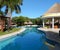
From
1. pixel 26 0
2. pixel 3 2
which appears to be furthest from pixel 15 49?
pixel 26 0

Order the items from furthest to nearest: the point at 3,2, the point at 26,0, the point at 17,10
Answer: the point at 26,0 < the point at 17,10 < the point at 3,2

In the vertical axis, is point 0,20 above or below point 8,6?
below

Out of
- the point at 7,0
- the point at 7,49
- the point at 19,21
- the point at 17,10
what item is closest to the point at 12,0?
the point at 7,0

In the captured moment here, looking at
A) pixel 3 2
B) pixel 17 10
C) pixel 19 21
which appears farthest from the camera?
pixel 19 21

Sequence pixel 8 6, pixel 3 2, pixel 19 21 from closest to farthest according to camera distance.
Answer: pixel 3 2 → pixel 8 6 → pixel 19 21

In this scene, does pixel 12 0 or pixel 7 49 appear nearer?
pixel 7 49

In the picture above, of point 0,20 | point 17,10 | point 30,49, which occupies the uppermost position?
point 17,10

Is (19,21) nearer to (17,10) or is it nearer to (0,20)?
(17,10)

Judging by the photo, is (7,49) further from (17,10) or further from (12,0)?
(17,10)

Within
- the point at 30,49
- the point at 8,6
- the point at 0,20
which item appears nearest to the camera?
the point at 30,49

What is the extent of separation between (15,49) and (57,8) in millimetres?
23699

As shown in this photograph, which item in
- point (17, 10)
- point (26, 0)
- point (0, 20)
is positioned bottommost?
point (0, 20)

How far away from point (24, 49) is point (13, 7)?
19.0 meters

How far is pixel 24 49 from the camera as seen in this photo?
1173 centimetres
